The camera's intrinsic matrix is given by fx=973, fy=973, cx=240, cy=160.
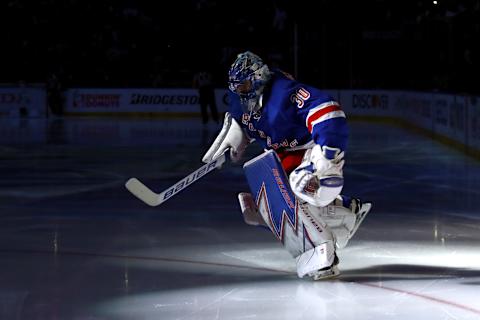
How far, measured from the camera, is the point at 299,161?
4988 mm

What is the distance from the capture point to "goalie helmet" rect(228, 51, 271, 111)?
15.7ft

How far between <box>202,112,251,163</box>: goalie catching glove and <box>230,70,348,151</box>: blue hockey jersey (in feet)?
0.28

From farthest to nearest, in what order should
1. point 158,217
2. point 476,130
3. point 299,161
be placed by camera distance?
point 476,130 → point 158,217 → point 299,161

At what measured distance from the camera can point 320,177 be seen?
446cm

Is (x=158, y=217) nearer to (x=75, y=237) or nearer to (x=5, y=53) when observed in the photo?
(x=75, y=237)

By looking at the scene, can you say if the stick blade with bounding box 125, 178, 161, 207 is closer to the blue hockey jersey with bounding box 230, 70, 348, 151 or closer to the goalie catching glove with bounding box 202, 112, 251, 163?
the goalie catching glove with bounding box 202, 112, 251, 163

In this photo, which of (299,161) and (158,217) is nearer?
(299,161)

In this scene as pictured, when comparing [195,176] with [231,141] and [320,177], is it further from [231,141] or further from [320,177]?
[320,177]

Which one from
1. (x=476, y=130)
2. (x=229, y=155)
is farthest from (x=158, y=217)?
(x=476, y=130)

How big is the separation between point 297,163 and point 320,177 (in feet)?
1.75

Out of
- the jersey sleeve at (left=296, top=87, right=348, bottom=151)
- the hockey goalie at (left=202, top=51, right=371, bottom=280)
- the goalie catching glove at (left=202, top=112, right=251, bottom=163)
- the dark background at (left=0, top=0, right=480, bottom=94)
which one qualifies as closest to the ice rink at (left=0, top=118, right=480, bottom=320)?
the hockey goalie at (left=202, top=51, right=371, bottom=280)

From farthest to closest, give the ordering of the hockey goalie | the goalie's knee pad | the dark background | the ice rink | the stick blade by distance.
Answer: the dark background < the stick blade < the goalie's knee pad < the hockey goalie < the ice rink

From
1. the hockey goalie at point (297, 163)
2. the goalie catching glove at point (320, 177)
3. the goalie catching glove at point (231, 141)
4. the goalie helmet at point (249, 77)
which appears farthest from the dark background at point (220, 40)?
the goalie catching glove at point (320, 177)

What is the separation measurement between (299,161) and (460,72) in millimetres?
12314
